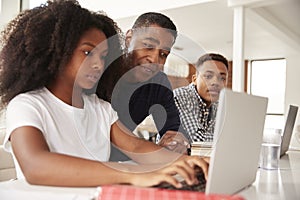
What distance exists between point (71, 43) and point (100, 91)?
252mm

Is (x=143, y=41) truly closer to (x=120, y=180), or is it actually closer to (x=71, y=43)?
(x=71, y=43)

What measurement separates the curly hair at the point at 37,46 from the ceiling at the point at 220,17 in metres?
2.09

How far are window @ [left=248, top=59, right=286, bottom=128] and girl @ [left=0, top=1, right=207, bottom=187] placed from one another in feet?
17.8

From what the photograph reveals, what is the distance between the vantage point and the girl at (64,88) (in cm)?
75

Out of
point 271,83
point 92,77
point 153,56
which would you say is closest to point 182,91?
point 153,56

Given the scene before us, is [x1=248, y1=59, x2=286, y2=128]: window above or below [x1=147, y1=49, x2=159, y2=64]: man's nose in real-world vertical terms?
below

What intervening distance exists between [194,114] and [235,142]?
1002 mm

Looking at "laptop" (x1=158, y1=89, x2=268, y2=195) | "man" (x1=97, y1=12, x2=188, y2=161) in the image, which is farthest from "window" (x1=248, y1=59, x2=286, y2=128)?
"laptop" (x1=158, y1=89, x2=268, y2=195)

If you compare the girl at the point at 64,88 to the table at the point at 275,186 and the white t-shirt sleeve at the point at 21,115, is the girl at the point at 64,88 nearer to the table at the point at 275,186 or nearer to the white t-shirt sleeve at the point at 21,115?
the white t-shirt sleeve at the point at 21,115

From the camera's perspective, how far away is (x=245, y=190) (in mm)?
724

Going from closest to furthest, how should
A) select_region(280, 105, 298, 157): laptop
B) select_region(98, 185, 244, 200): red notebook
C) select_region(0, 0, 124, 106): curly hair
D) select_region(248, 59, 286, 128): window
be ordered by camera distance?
select_region(98, 185, 244, 200): red notebook, select_region(0, 0, 124, 106): curly hair, select_region(280, 105, 298, 157): laptop, select_region(248, 59, 286, 128): window

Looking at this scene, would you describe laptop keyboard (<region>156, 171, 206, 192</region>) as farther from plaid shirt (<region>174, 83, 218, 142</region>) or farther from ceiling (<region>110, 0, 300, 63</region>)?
ceiling (<region>110, 0, 300, 63</region>)

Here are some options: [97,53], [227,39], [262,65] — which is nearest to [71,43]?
[97,53]

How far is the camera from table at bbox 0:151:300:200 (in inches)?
22.1
